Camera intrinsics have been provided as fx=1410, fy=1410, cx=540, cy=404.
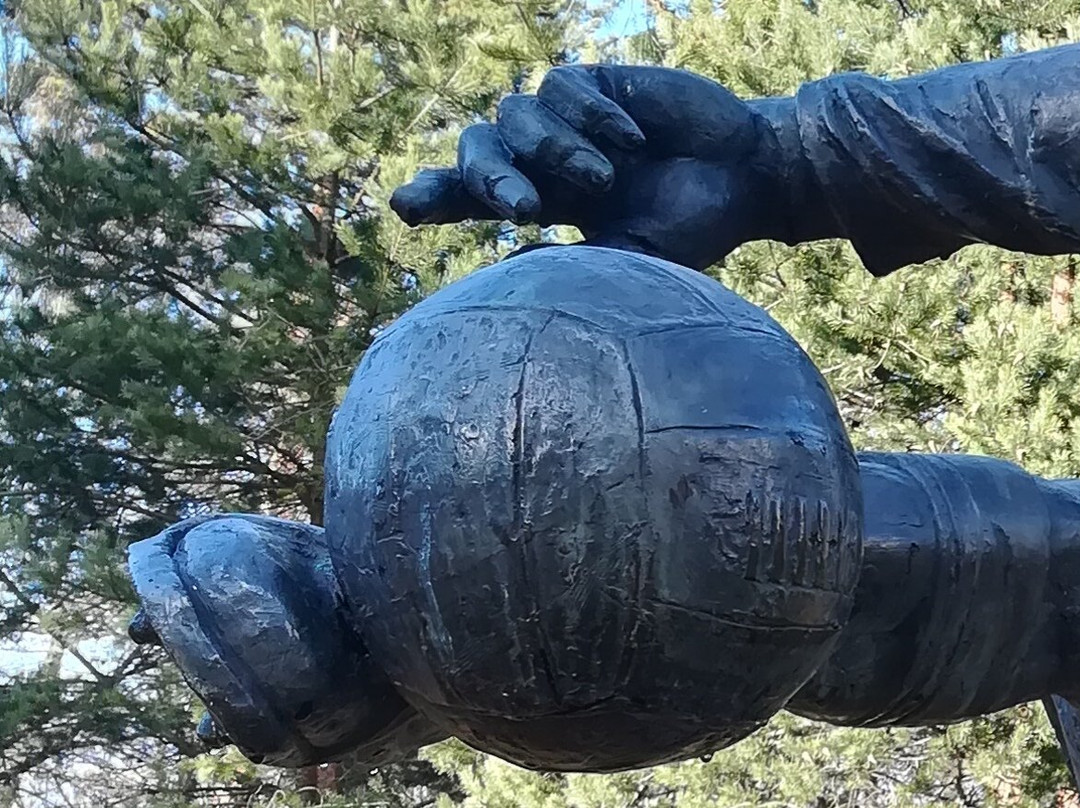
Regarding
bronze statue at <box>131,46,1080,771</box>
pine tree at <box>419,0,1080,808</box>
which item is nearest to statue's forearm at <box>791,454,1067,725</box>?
bronze statue at <box>131,46,1080,771</box>

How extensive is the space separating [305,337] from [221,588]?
264 inches

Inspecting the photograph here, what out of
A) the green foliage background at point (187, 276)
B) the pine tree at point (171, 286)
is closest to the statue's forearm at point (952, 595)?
the green foliage background at point (187, 276)

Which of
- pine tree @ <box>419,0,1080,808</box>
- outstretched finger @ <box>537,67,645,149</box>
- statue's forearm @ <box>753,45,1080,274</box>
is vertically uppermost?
outstretched finger @ <box>537,67,645,149</box>

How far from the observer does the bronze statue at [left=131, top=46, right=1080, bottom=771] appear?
29.3 inches

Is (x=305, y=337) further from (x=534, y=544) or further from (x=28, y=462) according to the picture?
(x=534, y=544)

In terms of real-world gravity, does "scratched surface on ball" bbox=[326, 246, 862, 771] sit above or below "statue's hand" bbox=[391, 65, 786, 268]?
below

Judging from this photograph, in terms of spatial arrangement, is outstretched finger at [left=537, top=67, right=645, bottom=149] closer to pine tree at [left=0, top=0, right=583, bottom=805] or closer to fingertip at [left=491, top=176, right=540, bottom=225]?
fingertip at [left=491, top=176, right=540, bottom=225]

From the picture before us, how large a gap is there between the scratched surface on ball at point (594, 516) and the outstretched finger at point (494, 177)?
14 cm

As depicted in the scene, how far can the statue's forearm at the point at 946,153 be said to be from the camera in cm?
102

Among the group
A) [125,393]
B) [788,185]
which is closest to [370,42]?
[125,393]

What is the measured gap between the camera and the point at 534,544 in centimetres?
73

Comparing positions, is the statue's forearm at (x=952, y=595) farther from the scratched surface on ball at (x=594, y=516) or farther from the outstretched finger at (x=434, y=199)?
the outstretched finger at (x=434, y=199)

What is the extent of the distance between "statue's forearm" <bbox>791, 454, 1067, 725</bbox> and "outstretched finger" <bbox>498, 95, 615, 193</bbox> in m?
0.28

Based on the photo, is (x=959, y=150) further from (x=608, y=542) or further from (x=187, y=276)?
(x=187, y=276)
